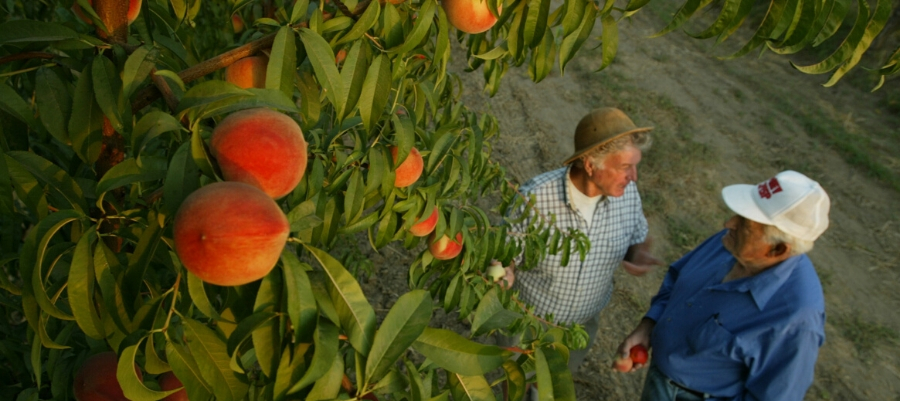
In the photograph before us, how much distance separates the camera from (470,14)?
1036 millimetres

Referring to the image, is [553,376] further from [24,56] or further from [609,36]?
[24,56]

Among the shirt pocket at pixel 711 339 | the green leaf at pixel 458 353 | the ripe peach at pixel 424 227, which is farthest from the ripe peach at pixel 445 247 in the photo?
the shirt pocket at pixel 711 339

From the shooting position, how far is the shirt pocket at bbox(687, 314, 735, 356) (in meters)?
1.99

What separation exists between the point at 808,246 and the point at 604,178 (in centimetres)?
71

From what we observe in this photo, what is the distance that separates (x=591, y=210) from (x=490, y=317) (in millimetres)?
1651

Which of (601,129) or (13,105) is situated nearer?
(13,105)

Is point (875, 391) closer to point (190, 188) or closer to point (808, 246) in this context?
point (808, 246)

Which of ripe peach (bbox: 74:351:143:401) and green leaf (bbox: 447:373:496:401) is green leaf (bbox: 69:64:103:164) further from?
green leaf (bbox: 447:373:496:401)

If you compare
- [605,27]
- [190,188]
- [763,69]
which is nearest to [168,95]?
[190,188]

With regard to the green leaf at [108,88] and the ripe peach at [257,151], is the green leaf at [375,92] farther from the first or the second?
the green leaf at [108,88]

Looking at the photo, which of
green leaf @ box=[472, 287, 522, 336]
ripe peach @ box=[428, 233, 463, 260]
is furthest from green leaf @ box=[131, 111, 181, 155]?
ripe peach @ box=[428, 233, 463, 260]

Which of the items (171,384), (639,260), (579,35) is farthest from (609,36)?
(639,260)

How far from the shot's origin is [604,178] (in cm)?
232

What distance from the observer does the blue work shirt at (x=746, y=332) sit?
188 cm
